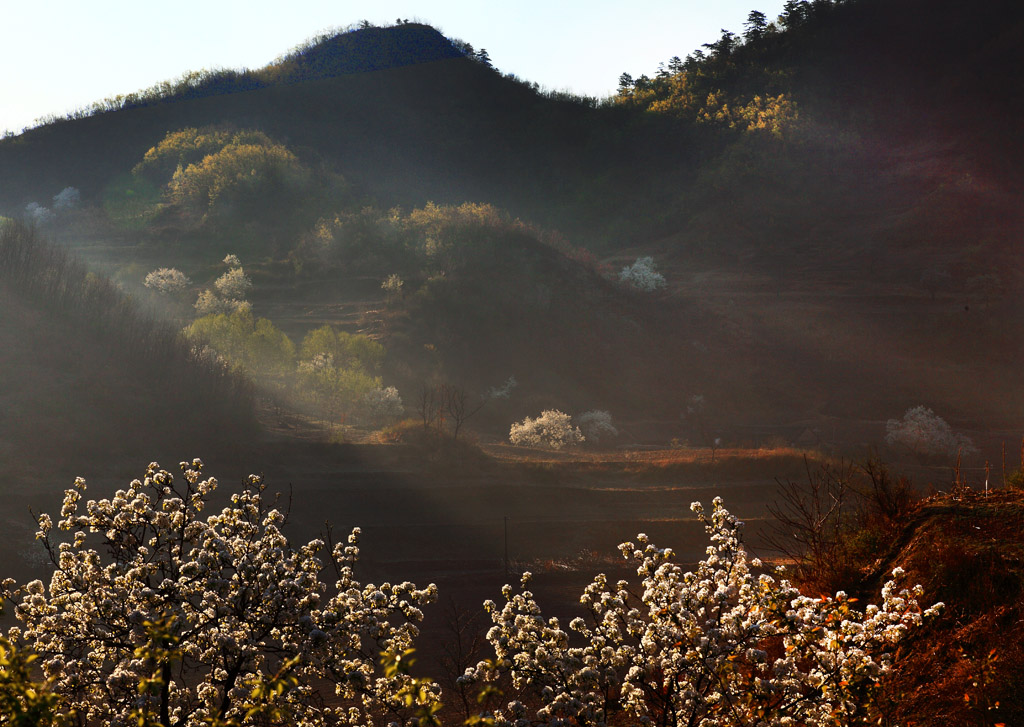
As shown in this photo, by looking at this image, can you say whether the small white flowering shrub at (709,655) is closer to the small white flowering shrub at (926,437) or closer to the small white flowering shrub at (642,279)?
the small white flowering shrub at (926,437)

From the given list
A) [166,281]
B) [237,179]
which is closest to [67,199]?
[237,179]

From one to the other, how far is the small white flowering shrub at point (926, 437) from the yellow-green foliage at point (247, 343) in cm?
3529

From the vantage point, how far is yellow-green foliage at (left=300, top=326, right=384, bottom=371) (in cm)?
4422

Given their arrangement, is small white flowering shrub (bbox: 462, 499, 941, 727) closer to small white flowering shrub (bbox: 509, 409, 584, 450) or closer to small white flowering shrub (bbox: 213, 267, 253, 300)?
small white flowering shrub (bbox: 509, 409, 584, 450)

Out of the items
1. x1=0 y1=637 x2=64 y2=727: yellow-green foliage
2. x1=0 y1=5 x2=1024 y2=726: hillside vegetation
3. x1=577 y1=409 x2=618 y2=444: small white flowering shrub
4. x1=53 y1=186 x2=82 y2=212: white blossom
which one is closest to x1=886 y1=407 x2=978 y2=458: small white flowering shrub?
x1=0 y1=5 x2=1024 y2=726: hillside vegetation

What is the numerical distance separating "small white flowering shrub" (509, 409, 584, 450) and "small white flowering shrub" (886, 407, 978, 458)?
17.9 meters

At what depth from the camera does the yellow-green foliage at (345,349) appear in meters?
44.2

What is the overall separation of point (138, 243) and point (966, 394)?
70928 millimetres

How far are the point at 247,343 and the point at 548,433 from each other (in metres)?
18.9

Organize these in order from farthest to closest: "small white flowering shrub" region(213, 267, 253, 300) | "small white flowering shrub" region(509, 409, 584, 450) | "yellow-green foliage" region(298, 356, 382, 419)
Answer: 1. "small white flowering shrub" region(213, 267, 253, 300)
2. "yellow-green foliage" region(298, 356, 382, 419)
3. "small white flowering shrub" region(509, 409, 584, 450)

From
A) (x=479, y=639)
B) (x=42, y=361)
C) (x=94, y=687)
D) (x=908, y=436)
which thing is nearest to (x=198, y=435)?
(x=42, y=361)

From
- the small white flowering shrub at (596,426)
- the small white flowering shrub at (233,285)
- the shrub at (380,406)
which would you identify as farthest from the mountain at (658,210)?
the shrub at (380,406)

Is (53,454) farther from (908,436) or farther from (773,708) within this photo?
(908,436)

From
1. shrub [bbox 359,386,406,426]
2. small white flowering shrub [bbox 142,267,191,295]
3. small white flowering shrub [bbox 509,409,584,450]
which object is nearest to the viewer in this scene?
small white flowering shrub [bbox 509,409,584,450]
